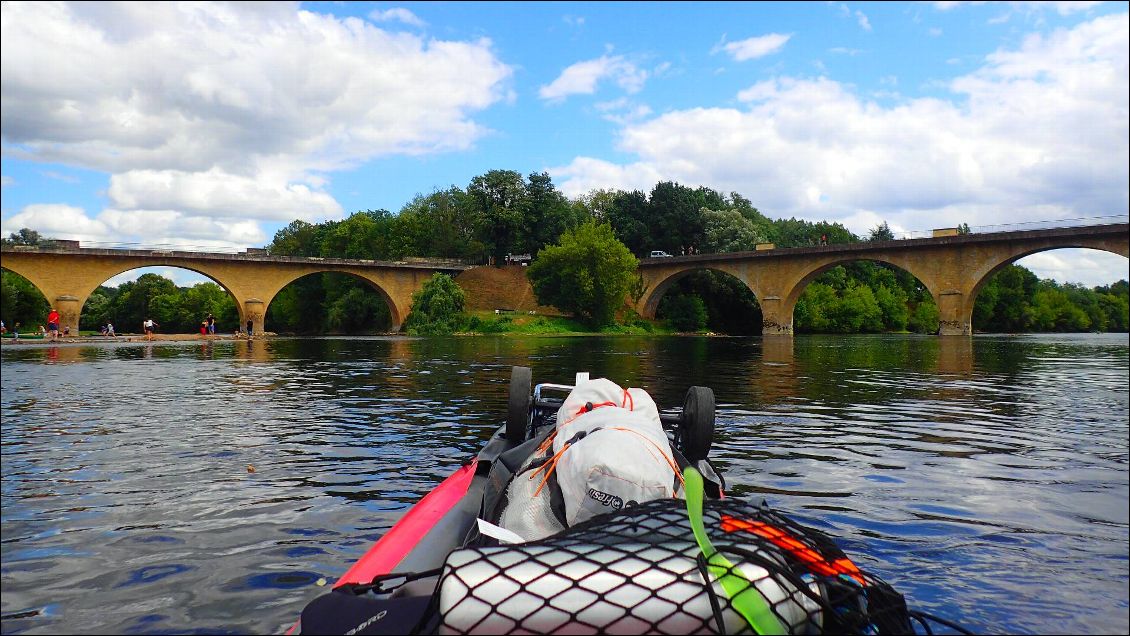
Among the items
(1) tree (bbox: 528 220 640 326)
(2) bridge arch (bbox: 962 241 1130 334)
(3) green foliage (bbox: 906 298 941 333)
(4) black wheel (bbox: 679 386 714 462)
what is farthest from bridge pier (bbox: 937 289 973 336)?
(4) black wheel (bbox: 679 386 714 462)

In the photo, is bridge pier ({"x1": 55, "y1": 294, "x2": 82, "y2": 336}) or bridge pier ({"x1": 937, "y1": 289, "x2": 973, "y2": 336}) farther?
bridge pier ({"x1": 55, "y1": 294, "x2": 82, "y2": 336})

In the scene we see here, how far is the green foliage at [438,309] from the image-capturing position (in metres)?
54.5

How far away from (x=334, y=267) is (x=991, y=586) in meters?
58.7

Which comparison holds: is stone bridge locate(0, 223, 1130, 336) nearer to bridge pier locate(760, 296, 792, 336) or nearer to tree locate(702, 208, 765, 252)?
bridge pier locate(760, 296, 792, 336)

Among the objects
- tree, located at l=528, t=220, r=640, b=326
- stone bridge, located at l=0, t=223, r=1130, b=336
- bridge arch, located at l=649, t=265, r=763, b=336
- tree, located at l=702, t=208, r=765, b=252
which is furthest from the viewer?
tree, located at l=702, t=208, r=765, b=252

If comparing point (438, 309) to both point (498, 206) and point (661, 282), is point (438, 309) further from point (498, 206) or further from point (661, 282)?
point (661, 282)

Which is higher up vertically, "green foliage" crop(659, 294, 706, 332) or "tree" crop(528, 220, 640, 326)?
"tree" crop(528, 220, 640, 326)

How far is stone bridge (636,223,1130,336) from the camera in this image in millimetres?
39938

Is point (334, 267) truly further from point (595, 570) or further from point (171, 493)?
point (595, 570)

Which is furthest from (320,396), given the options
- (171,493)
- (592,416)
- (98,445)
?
(592,416)

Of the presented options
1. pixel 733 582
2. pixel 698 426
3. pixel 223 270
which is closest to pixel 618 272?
pixel 223 270

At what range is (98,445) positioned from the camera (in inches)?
306

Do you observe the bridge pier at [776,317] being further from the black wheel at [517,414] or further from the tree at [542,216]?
the black wheel at [517,414]

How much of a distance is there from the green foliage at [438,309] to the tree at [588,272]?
6.89m
